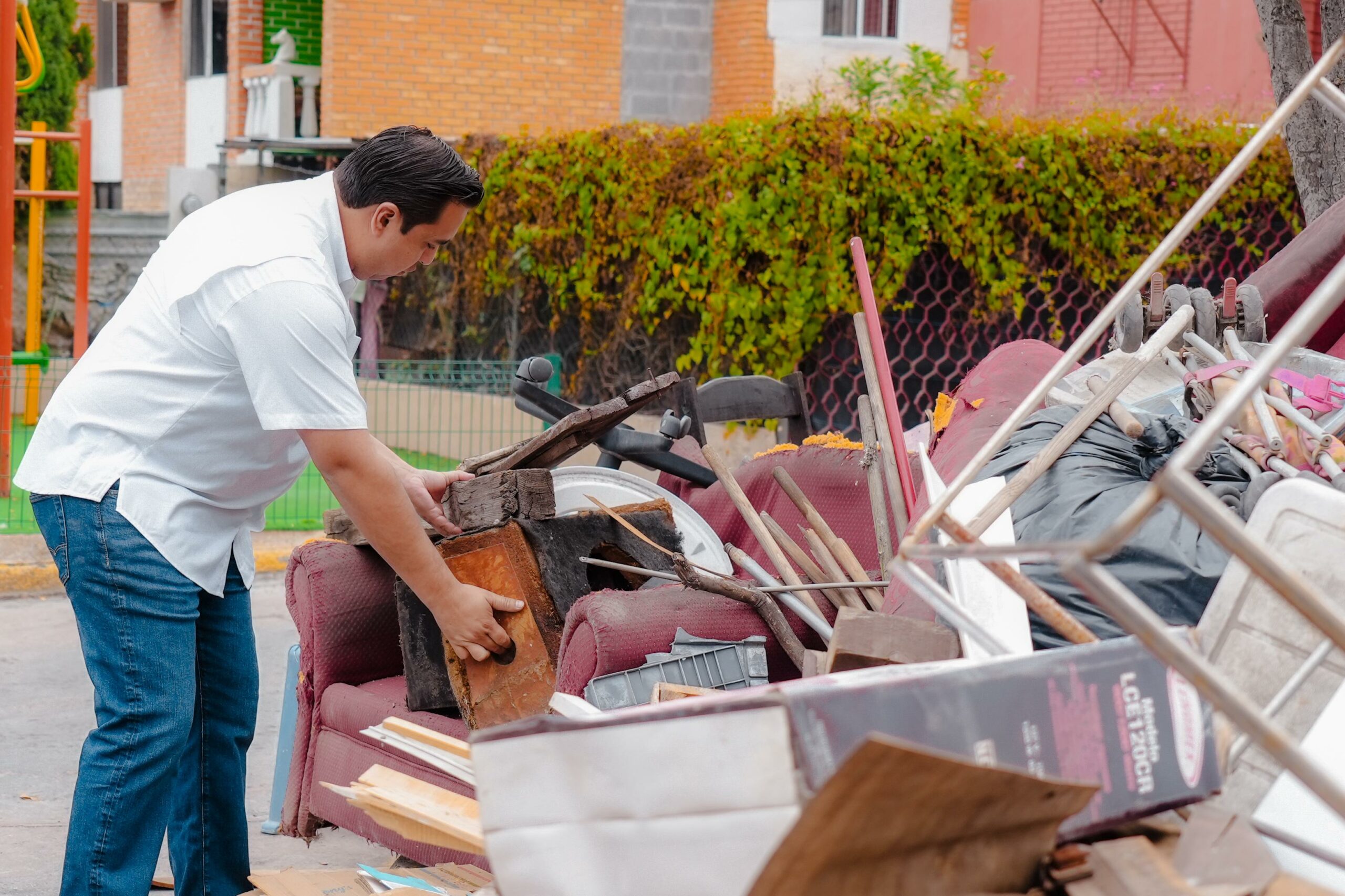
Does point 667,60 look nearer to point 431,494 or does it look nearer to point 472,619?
point 431,494

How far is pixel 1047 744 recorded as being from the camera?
1663 millimetres

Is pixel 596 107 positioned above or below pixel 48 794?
above

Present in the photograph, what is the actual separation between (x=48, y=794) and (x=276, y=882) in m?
1.81

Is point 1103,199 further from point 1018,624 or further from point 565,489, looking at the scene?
point 1018,624

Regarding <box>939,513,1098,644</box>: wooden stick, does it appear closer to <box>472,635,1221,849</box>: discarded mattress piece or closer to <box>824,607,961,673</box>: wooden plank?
<box>472,635,1221,849</box>: discarded mattress piece

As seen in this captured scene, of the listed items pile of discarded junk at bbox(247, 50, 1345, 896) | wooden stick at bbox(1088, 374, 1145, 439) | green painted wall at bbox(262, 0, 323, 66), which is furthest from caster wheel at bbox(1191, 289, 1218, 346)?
green painted wall at bbox(262, 0, 323, 66)

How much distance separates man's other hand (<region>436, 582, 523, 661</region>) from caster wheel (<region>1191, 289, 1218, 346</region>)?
75.4 inches

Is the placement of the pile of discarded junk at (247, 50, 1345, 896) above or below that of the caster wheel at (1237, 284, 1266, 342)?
below

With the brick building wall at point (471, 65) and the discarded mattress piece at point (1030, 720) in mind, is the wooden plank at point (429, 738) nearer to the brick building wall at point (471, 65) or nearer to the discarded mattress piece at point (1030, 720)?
the discarded mattress piece at point (1030, 720)

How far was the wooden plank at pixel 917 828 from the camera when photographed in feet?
4.65

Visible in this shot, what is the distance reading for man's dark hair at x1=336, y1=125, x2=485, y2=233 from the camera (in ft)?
8.59

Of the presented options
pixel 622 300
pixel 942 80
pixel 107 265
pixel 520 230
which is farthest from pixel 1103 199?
pixel 107 265

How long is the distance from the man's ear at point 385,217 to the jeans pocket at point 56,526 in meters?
0.78

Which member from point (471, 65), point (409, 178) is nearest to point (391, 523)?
point (409, 178)
